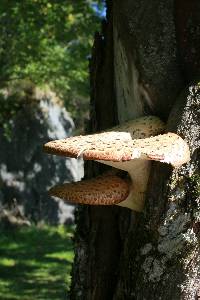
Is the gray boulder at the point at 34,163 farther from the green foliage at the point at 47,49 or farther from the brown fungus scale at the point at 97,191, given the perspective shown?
the brown fungus scale at the point at 97,191

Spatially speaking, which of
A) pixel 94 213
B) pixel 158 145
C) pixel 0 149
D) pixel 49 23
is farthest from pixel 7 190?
pixel 158 145

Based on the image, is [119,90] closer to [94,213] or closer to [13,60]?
[94,213]

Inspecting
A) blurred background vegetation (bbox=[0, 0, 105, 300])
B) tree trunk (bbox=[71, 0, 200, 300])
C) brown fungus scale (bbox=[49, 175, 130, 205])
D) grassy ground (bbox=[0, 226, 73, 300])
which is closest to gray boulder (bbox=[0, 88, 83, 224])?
blurred background vegetation (bbox=[0, 0, 105, 300])

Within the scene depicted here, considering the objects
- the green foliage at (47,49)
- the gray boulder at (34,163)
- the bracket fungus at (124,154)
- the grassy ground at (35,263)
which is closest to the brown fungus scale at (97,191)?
the bracket fungus at (124,154)

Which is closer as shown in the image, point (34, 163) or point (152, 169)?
point (152, 169)

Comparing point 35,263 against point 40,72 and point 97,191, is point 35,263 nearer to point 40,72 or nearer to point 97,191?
point 40,72

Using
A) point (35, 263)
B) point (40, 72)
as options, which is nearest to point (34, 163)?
point (40, 72)
